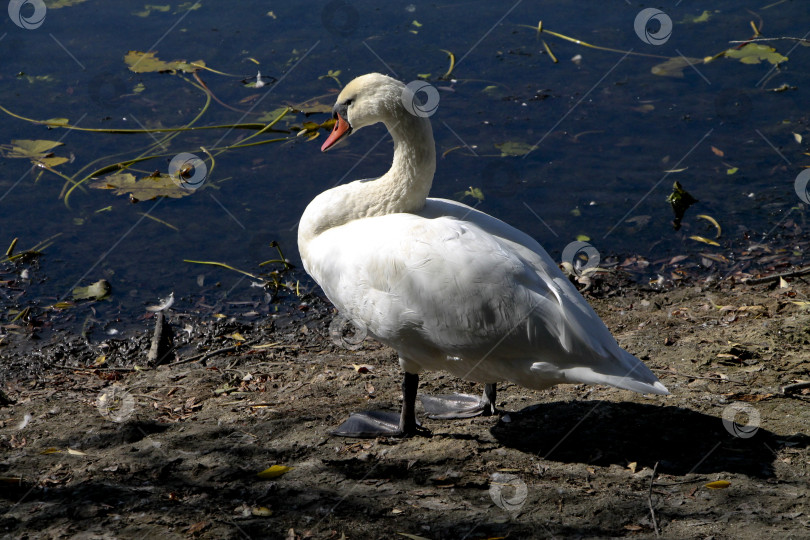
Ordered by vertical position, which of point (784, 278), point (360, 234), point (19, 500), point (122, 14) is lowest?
point (19, 500)

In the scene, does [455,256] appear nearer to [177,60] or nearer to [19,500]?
[19,500]

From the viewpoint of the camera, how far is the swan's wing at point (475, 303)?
11.4 feet

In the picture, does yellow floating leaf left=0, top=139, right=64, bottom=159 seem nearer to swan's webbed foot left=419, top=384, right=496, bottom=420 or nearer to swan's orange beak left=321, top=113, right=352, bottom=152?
swan's orange beak left=321, top=113, right=352, bottom=152

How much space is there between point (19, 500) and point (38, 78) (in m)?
6.63

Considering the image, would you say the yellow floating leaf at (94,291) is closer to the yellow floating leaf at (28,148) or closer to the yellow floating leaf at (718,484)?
the yellow floating leaf at (28,148)

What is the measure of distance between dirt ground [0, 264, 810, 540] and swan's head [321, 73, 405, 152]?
1.59 meters

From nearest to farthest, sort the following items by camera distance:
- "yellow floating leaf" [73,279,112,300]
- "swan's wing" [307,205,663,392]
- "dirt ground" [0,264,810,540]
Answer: "dirt ground" [0,264,810,540]
"swan's wing" [307,205,663,392]
"yellow floating leaf" [73,279,112,300]

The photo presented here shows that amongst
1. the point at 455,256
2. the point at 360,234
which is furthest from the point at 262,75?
the point at 455,256

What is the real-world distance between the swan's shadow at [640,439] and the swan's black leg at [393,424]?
0.43m

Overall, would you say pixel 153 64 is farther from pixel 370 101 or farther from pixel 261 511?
pixel 261 511

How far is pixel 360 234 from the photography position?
400cm

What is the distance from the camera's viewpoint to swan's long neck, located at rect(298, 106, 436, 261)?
420 centimetres

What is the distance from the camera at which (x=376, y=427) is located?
162 inches

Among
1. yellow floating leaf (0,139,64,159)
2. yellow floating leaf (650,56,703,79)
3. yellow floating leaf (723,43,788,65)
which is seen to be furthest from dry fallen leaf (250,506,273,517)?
yellow floating leaf (723,43,788,65)
